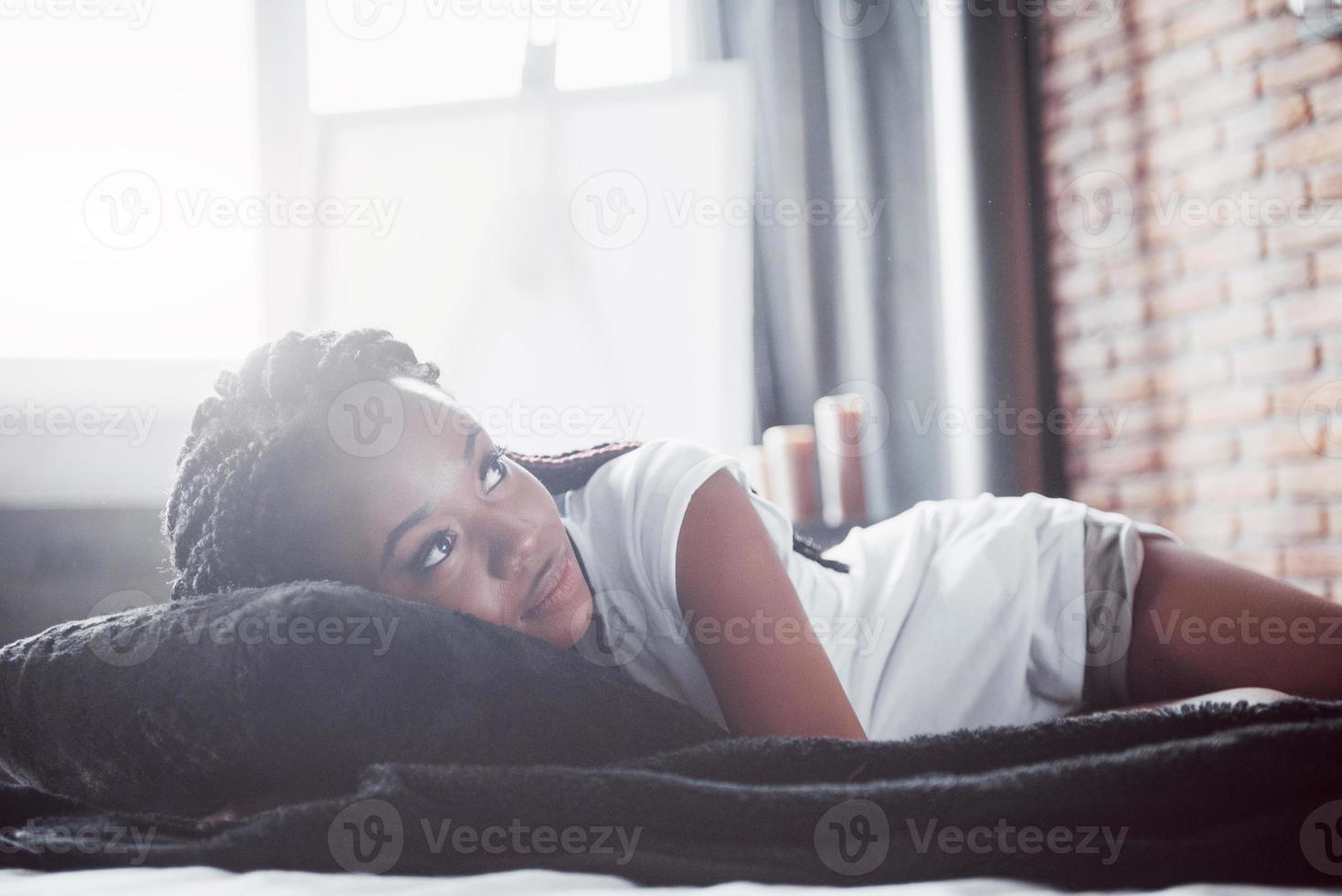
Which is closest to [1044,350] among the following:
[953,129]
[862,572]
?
[953,129]

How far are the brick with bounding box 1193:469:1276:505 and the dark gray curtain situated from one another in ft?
1.17

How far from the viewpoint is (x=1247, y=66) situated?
189 cm

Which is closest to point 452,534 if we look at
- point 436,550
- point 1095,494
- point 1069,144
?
point 436,550

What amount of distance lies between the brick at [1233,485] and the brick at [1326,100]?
0.61 m

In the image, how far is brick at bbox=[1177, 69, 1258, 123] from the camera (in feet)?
6.23

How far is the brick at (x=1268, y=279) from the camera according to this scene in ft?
5.94

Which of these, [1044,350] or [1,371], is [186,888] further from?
[1044,350]

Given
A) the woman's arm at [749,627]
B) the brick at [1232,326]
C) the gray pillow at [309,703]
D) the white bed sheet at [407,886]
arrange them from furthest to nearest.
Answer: the brick at [1232,326], the woman's arm at [749,627], the gray pillow at [309,703], the white bed sheet at [407,886]

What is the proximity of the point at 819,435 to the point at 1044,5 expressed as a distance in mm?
1104

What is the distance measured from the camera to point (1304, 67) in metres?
1.78

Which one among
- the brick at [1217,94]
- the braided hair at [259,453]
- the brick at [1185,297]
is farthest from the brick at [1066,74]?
the braided hair at [259,453]

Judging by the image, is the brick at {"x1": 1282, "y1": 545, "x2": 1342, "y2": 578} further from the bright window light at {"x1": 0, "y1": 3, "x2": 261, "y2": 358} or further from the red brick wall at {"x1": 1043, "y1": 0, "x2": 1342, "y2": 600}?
the bright window light at {"x1": 0, "y1": 3, "x2": 261, "y2": 358}

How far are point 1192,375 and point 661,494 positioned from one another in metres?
1.47

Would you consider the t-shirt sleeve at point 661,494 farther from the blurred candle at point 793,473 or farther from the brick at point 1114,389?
the brick at point 1114,389
